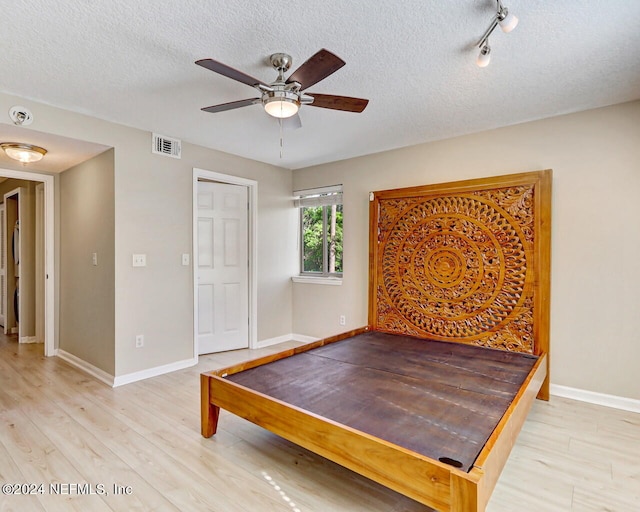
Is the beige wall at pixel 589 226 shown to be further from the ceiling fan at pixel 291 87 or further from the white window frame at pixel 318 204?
the ceiling fan at pixel 291 87

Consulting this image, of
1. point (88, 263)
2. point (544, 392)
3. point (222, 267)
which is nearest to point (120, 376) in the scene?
point (88, 263)

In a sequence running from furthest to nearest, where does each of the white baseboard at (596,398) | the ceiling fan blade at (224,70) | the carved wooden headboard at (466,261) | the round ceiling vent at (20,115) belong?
the carved wooden headboard at (466,261)
the white baseboard at (596,398)
the round ceiling vent at (20,115)
the ceiling fan blade at (224,70)

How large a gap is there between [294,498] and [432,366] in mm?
1377

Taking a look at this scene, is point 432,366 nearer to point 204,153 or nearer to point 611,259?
point 611,259

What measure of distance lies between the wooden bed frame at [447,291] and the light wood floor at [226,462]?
0.79 feet

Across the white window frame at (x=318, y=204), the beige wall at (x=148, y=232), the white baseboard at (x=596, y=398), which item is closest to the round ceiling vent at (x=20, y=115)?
the beige wall at (x=148, y=232)

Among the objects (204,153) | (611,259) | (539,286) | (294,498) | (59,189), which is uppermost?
(204,153)

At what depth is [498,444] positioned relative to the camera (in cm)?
152

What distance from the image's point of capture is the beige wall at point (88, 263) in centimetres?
321

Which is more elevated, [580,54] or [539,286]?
[580,54]

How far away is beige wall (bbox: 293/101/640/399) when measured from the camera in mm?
2656

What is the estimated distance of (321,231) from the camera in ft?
15.5

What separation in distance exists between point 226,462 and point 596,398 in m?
2.81

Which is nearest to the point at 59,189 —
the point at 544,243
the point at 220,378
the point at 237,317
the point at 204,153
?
the point at 204,153
